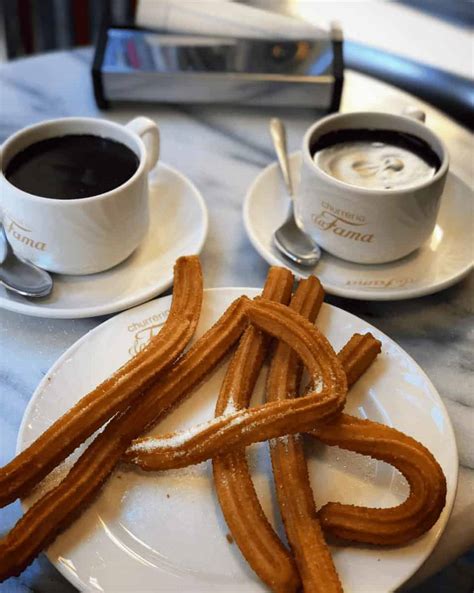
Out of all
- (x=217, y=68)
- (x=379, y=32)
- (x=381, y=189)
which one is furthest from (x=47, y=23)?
(x=381, y=189)

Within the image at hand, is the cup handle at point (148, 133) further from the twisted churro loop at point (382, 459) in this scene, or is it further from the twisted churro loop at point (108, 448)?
the twisted churro loop at point (382, 459)

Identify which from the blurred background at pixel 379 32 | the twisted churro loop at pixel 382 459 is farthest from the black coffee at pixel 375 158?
the blurred background at pixel 379 32

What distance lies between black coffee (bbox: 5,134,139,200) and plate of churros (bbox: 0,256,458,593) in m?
0.16

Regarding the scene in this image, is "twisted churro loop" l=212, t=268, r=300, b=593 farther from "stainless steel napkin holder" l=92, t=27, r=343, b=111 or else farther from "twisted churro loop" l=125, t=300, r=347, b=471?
"stainless steel napkin holder" l=92, t=27, r=343, b=111

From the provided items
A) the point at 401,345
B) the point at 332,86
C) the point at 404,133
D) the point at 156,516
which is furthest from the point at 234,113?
the point at 156,516

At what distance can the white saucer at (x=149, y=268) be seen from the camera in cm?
74

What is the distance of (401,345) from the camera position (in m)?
0.77

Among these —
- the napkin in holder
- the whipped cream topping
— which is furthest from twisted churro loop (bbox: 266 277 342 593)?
the napkin in holder

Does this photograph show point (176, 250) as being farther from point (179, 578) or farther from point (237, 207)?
point (179, 578)

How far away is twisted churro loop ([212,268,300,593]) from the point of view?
1.72ft

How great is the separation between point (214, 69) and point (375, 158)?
1.32 feet

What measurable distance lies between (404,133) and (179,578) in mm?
592

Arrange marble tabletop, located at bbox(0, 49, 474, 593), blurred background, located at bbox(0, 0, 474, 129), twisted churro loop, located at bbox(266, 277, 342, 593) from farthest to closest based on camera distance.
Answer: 1. blurred background, located at bbox(0, 0, 474, 129)
2. marble tabletop, located at bbox(0, 49, 474, 593)
3. twisted churro loop, located at bbox(266, 277, 342, 593)

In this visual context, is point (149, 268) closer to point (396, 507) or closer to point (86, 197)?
point (86, 197)
